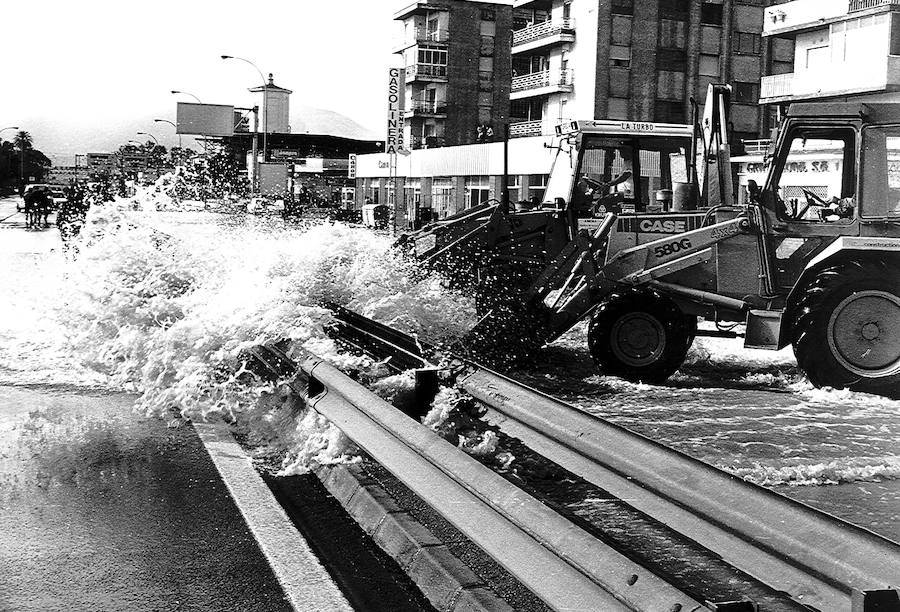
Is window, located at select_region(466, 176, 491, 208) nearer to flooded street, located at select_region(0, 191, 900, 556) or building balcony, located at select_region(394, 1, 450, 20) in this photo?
building balcony, located at select_region(394, 1, 450, 20)

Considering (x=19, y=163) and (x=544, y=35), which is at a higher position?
(x=544, y=35)

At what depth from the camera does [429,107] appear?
85625 mm

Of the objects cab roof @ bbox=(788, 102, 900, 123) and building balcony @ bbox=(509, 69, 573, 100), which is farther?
building balcony @ bbox=(509, 69, 573, 100)

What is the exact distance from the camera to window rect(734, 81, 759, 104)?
6166 centimetres

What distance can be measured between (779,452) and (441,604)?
4.18m

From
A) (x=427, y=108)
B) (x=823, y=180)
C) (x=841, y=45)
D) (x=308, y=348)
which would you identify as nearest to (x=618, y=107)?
(x=841, y=45)

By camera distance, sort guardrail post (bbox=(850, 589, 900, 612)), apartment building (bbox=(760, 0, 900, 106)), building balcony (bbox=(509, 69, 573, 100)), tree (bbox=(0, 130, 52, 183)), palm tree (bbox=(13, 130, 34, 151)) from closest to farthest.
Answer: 1. guardrail post (bbox=(850, 589, 900, 612))
2. apartment building (bbox=(760, 0, 900, 106))
3. building balcony (bbox=(509, 69, 573, 100))
4. tree (bbox=(0, 130, 52, 183))
5. palm tree (bbox=(13, 130, 34, 151))

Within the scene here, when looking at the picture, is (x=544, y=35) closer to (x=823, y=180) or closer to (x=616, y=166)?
(x=616, y=166)

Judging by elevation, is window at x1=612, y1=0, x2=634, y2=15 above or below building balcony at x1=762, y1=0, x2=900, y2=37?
above

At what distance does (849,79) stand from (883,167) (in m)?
41.8

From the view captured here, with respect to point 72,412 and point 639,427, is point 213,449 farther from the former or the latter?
point 639,427

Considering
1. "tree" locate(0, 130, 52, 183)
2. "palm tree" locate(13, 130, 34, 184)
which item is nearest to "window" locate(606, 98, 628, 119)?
"tree" locate(0, 130, 52, 183)

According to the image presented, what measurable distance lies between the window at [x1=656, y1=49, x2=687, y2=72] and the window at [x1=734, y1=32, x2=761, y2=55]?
11.8 feet

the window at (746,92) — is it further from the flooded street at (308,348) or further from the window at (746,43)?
the flooded street at (308,348)
